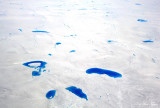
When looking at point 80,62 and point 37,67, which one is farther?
point 80,62

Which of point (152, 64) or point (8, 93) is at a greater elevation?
point (8, 93)

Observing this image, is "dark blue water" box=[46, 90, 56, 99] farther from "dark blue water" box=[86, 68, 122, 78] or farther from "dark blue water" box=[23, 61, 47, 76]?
"dark blue water" box=[86, 68, 122, 78]

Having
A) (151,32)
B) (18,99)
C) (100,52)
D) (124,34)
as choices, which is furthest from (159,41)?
(18,99)

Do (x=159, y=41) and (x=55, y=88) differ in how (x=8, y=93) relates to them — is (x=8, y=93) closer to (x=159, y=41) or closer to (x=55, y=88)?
(x=55, y=88)

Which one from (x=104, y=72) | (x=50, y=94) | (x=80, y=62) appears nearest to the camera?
(x=50, y=94)

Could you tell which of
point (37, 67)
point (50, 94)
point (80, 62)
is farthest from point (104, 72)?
point (37, 67)

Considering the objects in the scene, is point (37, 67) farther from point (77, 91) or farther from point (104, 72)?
point (104, 72)

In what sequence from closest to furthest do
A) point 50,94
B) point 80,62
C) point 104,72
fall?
point 50,94
point 104,72
point 80,62

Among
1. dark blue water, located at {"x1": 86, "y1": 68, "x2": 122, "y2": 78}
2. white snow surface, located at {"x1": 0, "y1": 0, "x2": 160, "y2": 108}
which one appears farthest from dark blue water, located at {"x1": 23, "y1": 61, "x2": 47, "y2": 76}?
dark blue water, located at {"x1": 86, "y1": 68, "x2": 122, "y2": 78}
